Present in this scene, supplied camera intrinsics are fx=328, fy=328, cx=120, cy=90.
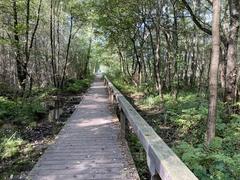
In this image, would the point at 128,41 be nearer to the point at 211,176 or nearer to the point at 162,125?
the point at 162,125

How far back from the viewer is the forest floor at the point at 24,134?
6.43 meters

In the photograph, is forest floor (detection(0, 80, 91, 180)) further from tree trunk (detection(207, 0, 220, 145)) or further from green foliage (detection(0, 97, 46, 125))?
tree trunk (detection(207, 0, 220, 145))

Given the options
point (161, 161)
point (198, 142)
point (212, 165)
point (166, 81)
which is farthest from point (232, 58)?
point (166, 81)

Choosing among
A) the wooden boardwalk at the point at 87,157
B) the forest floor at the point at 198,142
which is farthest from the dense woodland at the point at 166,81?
the wooden boardwalk at the point at 87,157

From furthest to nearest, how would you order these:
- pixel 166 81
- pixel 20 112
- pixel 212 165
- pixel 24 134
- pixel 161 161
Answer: pixel 166 81 < pixel 20 112 < pixel 24 134 < pixel 212 165 < pixel 161 161

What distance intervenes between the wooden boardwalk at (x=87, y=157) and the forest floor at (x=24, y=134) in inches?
16.2

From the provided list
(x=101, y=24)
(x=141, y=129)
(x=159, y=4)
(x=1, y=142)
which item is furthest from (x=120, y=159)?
(x=101, y=24)

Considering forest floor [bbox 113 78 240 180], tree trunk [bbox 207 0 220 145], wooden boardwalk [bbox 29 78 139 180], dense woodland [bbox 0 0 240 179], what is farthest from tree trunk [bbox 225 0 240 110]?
tree trunk [bbox 207 0 220 145]

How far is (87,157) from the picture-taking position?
6266 mm

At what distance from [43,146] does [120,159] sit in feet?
7.97

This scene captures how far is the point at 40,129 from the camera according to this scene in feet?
33.2

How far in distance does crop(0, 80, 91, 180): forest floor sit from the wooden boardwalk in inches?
16.2

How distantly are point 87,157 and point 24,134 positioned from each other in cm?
386

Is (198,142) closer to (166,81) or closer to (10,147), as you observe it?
(10,147)
